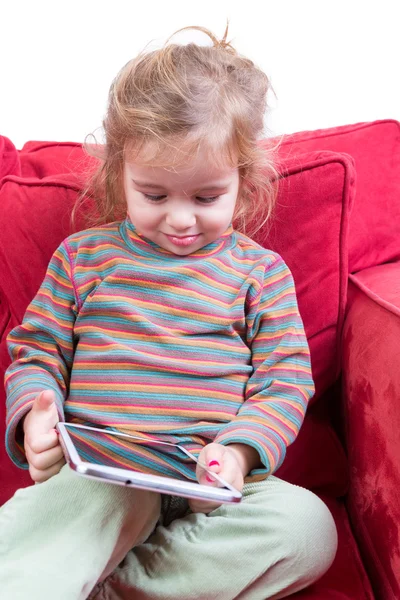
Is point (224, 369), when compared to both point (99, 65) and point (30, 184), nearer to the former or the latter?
point (30, 184)

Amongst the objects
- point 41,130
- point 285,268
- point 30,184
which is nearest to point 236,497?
point 285,268

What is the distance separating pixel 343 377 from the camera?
3.84 ft

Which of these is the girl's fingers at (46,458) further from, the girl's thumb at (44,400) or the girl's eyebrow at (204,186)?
the girl's eyebrow at (204,186)

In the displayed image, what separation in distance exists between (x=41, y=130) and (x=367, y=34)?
695 millimetres

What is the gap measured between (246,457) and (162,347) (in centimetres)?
19

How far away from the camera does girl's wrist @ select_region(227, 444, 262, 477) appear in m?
0.95

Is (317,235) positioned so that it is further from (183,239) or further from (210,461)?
(210,461)

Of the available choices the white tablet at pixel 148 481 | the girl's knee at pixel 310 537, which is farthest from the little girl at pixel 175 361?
the white tablet at pixel 148 481

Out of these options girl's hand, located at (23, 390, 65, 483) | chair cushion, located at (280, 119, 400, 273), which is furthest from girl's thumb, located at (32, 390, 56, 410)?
chair cushion, located at (280, 119, 400, 273)

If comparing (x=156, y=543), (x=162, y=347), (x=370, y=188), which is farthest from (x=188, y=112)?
(x=156, y=543)

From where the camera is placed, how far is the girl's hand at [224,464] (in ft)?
2.90

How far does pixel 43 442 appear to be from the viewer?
3.06 feet

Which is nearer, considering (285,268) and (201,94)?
(201,94)

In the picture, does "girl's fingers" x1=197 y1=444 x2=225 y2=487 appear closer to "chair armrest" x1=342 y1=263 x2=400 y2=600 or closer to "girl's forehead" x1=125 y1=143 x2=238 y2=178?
"chair armrest" x1=342 y1=263 x2=400 y2=600
